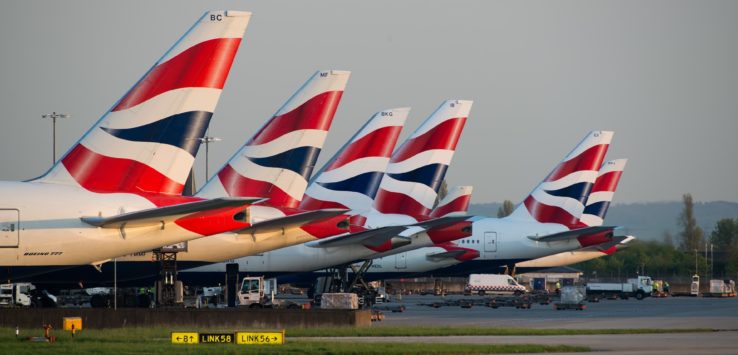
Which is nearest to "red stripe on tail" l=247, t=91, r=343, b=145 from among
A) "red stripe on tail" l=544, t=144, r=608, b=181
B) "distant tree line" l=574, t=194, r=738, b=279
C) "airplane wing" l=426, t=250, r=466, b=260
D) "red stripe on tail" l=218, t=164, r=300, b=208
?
"red stripe on tail" l=218, t=164, r=300, b=208

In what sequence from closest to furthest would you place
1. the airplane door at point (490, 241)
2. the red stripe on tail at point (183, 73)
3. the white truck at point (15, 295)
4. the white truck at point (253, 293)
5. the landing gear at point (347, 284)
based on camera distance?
the red stripe on tail at point (183, 73) → the white truck at point (15, 295) → the white truck at point (253, 293) → the landing gear at point (347, 284) → the airplane door at point (490, 241)

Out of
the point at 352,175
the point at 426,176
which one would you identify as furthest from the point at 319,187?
the point at 426,176

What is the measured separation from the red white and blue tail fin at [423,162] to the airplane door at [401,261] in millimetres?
9713

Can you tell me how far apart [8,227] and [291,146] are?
18.7 metres

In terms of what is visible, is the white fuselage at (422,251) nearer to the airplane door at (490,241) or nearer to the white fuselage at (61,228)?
the airplane door at (490,241)

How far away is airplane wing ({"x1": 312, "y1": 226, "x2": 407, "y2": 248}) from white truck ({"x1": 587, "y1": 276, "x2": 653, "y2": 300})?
4728 centimetres

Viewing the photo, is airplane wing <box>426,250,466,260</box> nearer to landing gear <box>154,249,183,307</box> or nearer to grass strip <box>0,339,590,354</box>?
landing gear <box>154,249,183,307</box>

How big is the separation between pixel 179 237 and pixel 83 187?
142 inches

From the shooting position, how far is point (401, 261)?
85938 millimetres

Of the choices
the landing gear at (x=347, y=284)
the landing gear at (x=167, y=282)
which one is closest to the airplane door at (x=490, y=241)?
the landing gear at (x=347, y=284)

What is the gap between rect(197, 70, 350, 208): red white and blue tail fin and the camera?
56.6 meters

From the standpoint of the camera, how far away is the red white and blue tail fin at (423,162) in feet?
246

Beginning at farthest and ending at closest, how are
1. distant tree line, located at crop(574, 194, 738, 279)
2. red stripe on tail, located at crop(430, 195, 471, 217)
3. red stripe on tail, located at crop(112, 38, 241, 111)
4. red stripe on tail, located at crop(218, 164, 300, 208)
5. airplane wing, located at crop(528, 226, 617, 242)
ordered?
distant tree line, located at crop(574, 194, 738, 279)
red stripe on tail, located at crop(430, 195, 471, 217)
airplane wing, located at crop(528, 226, 617, 242)
red stripe on tail, located at crop(218, 164, 300, 208)
red stripe on tail, located at crop(112, 38, 241, 111)

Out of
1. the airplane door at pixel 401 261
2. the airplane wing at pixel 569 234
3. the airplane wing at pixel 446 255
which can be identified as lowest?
the airplane door at pixel 401 261
